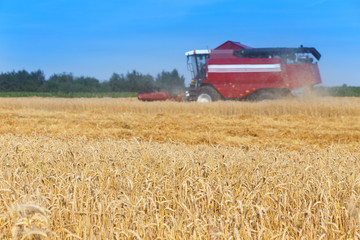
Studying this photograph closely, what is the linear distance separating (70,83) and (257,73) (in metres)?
39.8

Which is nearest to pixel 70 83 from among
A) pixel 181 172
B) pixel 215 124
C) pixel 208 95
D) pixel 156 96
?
pixel 156 96

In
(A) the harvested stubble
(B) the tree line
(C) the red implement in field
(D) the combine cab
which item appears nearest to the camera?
(A) the harvested stubble

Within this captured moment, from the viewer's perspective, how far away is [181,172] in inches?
171

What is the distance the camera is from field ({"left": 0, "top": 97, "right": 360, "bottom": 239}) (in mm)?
3006

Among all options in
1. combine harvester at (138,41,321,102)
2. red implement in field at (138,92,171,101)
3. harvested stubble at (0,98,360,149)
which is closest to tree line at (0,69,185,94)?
red implement in field at (138,92,171,101)

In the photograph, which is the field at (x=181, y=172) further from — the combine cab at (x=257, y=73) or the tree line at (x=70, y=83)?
the tree line at (x=70, y=83)

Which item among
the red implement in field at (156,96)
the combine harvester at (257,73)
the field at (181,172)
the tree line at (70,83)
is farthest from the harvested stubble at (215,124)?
the tree line at (70,83)

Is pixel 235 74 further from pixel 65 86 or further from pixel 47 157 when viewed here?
pixel 65 86

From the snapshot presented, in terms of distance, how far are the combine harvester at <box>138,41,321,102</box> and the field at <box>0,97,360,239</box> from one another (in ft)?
10.5

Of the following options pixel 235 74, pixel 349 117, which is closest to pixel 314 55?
pixel 235 74

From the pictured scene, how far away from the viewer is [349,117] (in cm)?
1384

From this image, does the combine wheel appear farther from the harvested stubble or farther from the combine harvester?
the harvested stubble

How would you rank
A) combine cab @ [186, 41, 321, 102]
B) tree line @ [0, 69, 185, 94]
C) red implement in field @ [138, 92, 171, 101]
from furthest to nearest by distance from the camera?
tree line @ [0, 69, 185, 94] → red implement in field @ [138, 92, 171, 101] → combine cab @ [186, 41, 321, 102]

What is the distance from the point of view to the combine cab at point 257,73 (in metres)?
18.8
